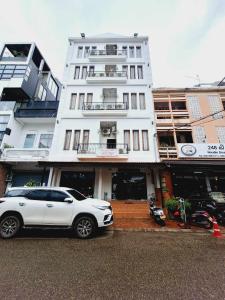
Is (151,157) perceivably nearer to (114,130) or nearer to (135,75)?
(114,130)

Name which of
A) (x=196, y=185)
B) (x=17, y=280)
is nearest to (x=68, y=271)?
(x=17, y=280)

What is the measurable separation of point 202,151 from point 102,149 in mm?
8507

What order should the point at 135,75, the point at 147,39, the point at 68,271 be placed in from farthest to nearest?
the point at 147,39 → the point at 135,75 → the point at 68,271

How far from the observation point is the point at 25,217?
6352 mm

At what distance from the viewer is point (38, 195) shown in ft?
22.4

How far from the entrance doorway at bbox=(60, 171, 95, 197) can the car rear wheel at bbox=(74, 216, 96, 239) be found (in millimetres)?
7222

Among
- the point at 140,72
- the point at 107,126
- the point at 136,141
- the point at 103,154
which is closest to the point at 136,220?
the point at 103,154

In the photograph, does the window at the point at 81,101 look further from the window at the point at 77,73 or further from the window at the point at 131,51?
the window at the point at 131,51

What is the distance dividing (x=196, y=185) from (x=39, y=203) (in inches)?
508

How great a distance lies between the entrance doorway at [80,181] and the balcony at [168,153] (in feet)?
20.9

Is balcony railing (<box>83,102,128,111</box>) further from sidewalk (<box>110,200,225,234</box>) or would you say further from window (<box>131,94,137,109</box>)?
sidewalk (<box>110,200,225,234</box>)

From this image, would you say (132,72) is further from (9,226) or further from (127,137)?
(9,226)

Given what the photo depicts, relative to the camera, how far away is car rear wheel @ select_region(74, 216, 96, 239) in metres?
6.23

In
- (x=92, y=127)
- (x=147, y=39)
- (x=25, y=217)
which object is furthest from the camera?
→ (x=147, y=39)
